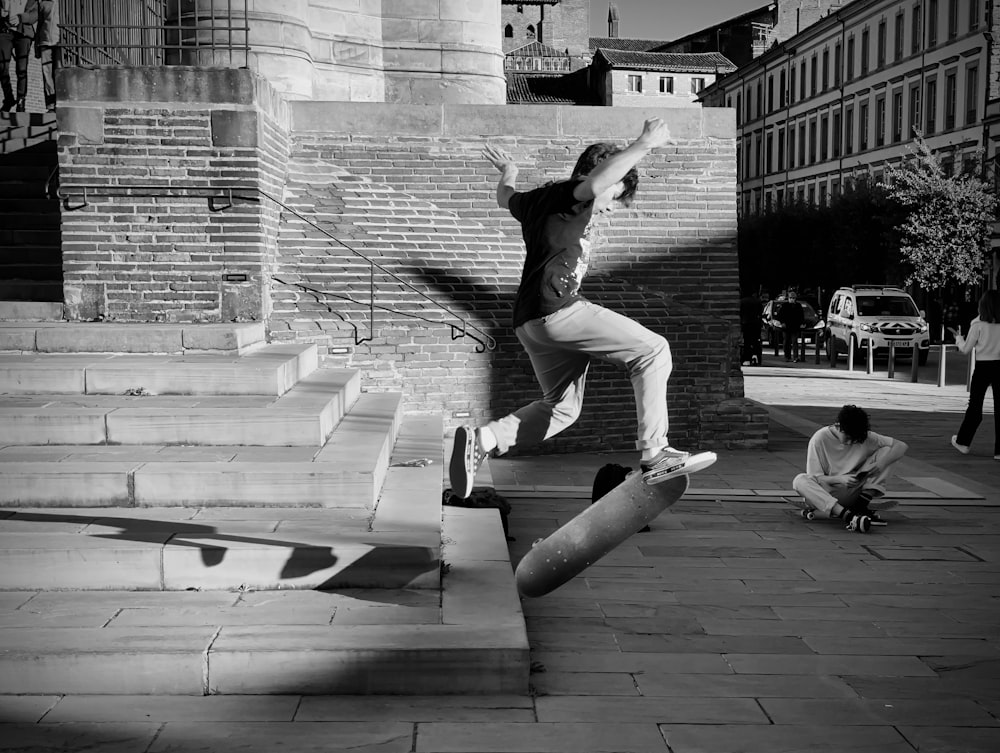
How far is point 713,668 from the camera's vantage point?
5.14m

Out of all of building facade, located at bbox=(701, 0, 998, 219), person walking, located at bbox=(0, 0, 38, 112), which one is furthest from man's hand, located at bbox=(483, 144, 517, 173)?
building facade, located at bbox=(701, 0, 998, 219)

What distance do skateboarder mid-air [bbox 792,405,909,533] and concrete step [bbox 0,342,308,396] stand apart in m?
4.00

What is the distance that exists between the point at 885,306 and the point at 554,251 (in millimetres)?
25973

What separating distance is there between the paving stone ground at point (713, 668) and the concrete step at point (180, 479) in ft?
4.22

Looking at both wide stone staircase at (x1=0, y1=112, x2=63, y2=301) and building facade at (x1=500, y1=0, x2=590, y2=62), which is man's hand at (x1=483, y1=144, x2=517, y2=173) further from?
building facade at (x1=500, y1=0, x2=590, y2=62)

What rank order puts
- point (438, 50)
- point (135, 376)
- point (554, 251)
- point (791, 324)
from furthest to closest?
point (791, 324) → point (438, 50) → point (135, 376) → point (554, 251)

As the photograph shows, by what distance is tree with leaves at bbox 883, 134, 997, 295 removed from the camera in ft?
133

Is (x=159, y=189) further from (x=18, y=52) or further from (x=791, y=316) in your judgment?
(x=791, y=316)

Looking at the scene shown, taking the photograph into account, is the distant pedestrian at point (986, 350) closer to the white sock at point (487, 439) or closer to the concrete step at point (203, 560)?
the white sock at point (487, 439)

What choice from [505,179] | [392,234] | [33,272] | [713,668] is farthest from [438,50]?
[713,668]

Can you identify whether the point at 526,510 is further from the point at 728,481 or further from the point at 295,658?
the point at 295,658

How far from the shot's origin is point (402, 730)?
14.2 feet

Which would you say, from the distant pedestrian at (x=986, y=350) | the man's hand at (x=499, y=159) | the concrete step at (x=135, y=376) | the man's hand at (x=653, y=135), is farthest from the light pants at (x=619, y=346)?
the distant pedestrian at (x=986, y=350)

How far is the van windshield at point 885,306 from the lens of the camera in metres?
29.2
